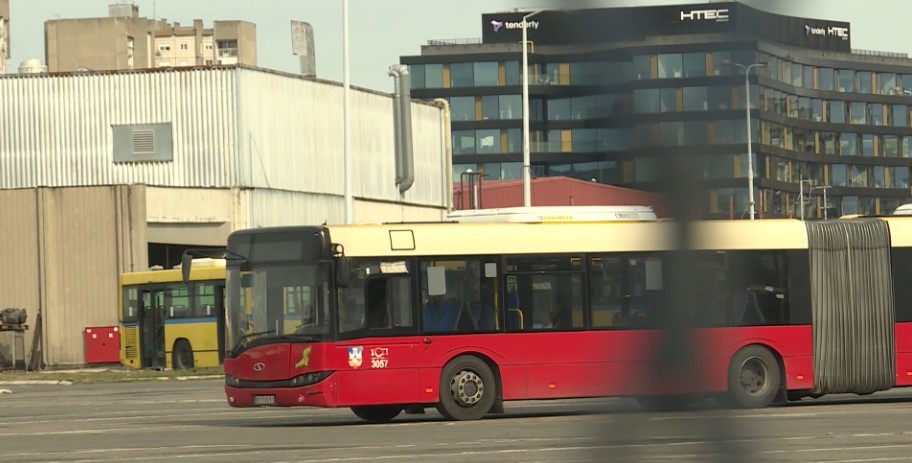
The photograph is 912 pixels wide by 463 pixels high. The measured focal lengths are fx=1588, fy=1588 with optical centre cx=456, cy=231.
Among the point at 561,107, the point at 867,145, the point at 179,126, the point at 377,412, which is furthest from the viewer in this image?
the point at 179,126

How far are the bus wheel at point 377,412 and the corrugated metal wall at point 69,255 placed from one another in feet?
78.4

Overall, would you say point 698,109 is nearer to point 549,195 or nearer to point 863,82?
point 863,82

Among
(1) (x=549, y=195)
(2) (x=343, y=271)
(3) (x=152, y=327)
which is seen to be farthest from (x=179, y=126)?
(2) (x=343, y=271)

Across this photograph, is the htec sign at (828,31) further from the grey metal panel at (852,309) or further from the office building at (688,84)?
the grey metal panel at (852,309)

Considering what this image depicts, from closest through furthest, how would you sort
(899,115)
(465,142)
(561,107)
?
1. (561,107)
2. (899,115)
3. (465,142)

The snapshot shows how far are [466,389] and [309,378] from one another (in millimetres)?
1858

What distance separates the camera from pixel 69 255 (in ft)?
140

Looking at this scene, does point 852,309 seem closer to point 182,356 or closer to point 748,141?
point 748,141

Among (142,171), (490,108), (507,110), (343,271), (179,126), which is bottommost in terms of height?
(343,271)

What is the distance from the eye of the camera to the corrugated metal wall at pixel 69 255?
139ft

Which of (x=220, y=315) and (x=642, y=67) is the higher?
(x=642, y=67)

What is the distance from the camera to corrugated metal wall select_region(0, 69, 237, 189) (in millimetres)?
46125

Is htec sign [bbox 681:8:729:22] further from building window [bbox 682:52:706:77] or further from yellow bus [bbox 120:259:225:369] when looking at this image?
yellow bus [bbox 120:259:225:369]

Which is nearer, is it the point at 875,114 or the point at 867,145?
the point at 875,114
